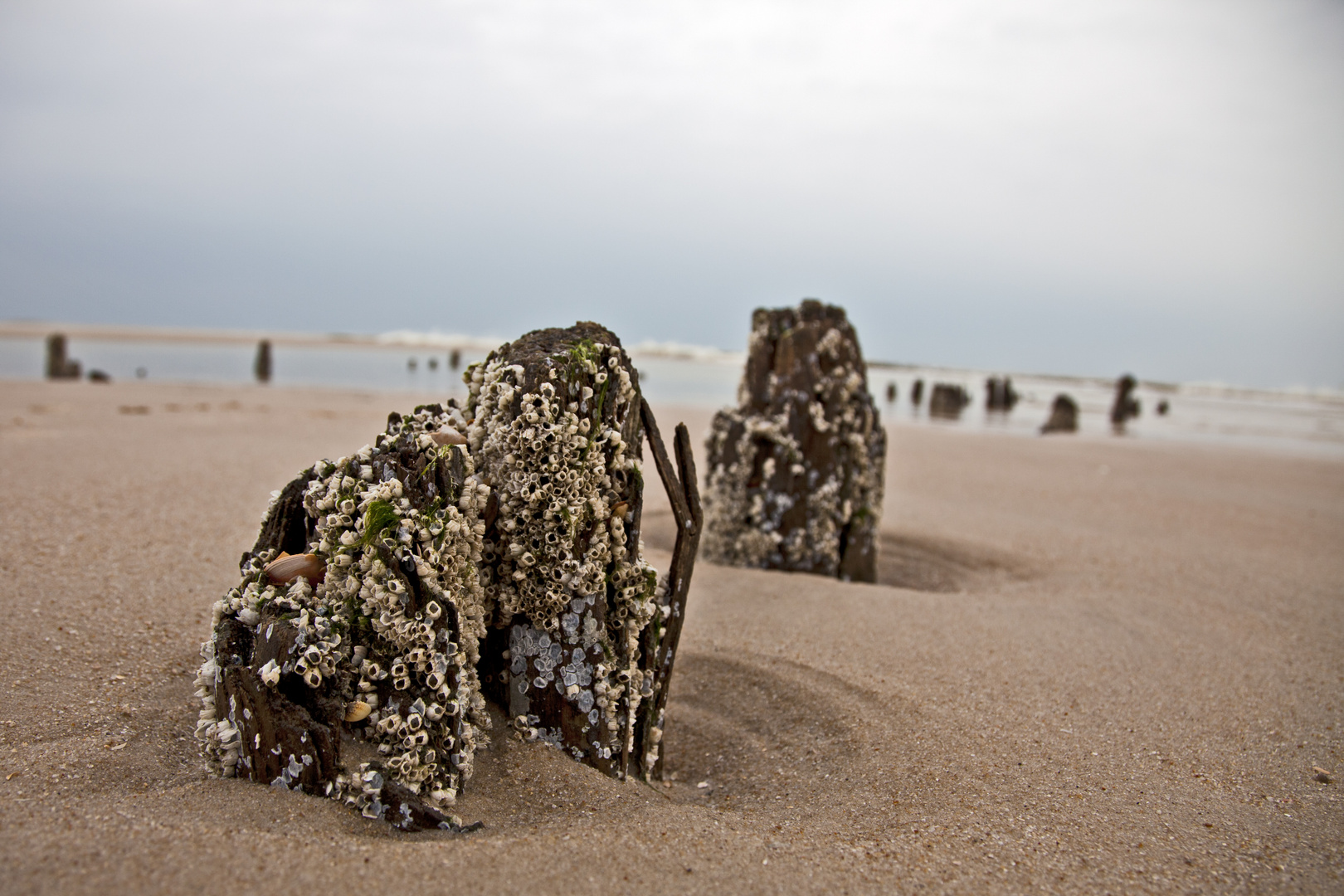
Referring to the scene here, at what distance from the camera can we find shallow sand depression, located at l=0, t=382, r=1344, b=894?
6.13 feet

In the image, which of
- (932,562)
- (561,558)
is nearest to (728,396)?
(932,562)

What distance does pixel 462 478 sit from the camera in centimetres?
231

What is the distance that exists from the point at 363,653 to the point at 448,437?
669mm

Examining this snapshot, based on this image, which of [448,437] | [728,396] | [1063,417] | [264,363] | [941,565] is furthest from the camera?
[728,396]

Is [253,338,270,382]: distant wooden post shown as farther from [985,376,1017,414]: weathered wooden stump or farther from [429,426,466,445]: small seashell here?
[429,426,466,445]: small seashell

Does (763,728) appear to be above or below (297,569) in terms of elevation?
below

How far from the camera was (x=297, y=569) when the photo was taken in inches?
85.7

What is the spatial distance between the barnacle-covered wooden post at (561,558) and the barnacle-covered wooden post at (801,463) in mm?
2797

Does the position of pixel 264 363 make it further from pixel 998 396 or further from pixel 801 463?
pixel 998 396

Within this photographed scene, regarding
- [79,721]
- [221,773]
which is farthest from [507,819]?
[79,721]

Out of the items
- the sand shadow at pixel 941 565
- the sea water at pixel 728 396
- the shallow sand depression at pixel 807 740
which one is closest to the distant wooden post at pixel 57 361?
the sea water at pixel 728 396

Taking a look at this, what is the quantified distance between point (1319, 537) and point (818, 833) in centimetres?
766

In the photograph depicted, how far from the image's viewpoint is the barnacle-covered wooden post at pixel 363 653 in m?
1.98

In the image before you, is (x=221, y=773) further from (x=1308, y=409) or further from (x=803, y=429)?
(x=1308, y=409)
